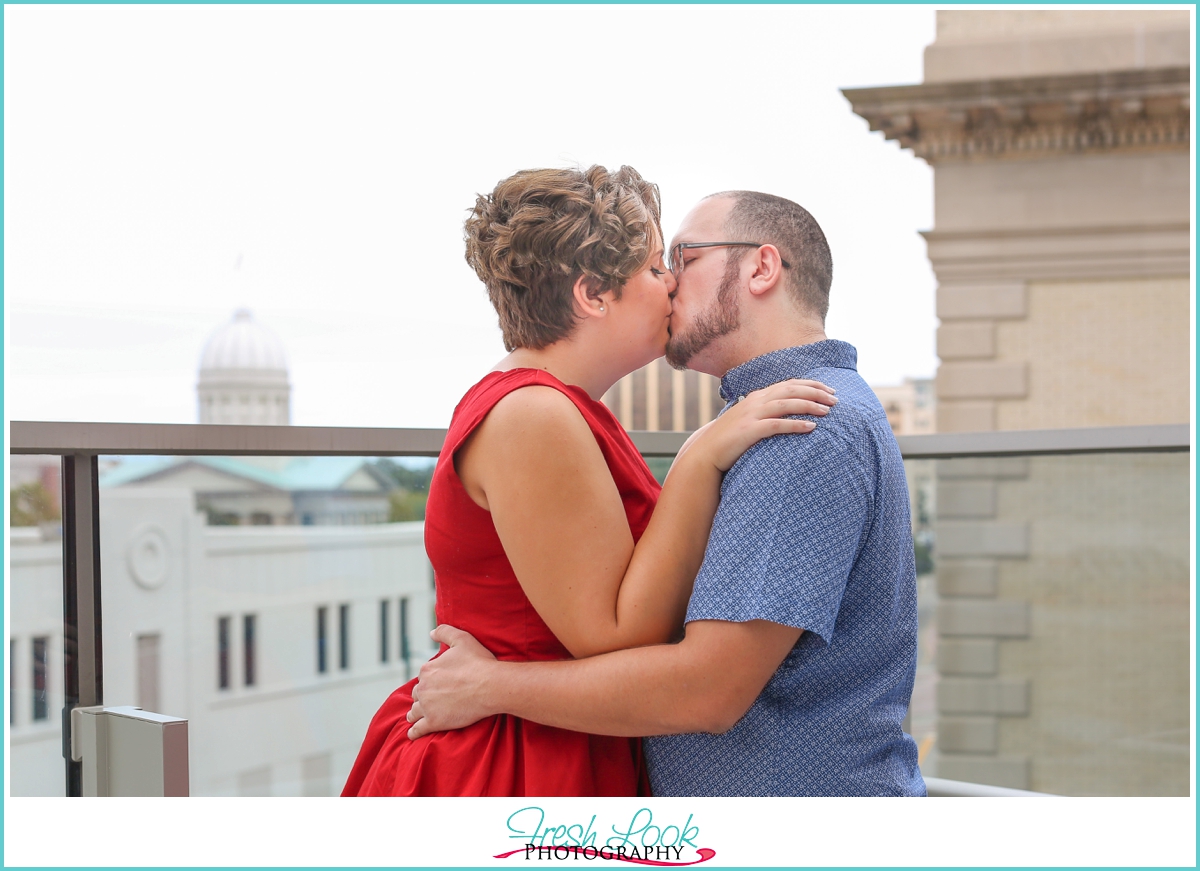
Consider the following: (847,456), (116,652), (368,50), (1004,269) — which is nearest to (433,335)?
(368,50)

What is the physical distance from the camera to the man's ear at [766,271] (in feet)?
4.40

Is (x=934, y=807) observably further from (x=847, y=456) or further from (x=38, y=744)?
(x=38, y=744)

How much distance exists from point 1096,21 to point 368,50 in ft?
18.1

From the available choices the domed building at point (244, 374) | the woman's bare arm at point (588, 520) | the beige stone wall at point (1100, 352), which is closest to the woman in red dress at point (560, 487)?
the woman's bare arm at point (588, 520)

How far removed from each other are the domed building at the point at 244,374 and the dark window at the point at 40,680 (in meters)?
5.56

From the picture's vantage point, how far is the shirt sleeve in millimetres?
1118

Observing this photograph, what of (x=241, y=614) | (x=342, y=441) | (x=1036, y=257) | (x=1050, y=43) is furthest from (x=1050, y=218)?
(x=342, y=441)

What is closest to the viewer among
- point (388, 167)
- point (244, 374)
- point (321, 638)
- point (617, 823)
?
point (617, 823)

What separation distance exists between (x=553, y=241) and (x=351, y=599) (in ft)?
5.34

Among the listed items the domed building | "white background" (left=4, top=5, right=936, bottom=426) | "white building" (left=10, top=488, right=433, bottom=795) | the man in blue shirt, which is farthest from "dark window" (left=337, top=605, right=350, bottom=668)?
the domed building

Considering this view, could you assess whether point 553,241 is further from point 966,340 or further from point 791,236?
point 966,340

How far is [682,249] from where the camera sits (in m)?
1.39

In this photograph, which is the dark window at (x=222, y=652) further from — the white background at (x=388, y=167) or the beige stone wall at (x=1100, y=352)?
the beige stone wall at (x=1100, y=352)

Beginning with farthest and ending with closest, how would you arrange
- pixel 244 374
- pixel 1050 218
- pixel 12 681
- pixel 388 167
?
pixel 388 167 < pixel 244 374 < pixel 1050 218 < pixel 12 681
